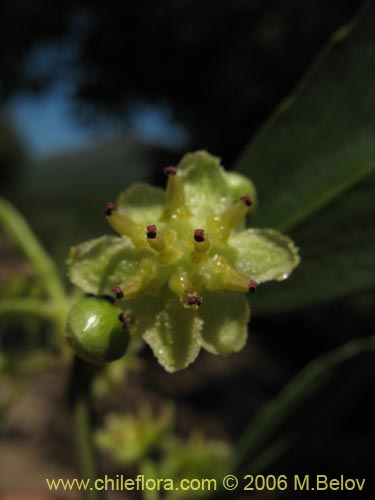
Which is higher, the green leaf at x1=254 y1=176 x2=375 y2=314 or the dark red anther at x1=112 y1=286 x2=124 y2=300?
the green leaf at x1=254 y1=176 x2=375 y2=314

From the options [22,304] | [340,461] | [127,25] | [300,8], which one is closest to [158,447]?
[22,304]

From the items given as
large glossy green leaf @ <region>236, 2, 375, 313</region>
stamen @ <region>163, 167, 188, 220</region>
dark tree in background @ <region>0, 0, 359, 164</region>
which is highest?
dark tree in background @ <region>0, 0, 359, 164</region>

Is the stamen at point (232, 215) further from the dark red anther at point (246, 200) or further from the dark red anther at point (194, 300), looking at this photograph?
the dark red anther at point (194, 300)

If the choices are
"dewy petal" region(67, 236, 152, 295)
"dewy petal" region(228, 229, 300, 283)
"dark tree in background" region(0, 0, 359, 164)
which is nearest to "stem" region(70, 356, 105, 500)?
"dewy petal" region(67, 236, 152, 295)

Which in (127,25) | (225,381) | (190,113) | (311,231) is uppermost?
(127,25)

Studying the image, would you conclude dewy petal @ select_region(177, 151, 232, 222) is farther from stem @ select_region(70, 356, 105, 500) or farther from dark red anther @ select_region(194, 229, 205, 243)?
stem @ select_region(70, 356, 105, 500)

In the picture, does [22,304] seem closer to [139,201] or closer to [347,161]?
[139,201]

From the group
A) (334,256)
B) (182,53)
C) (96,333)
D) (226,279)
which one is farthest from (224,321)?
(182,53)
